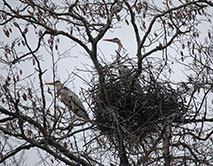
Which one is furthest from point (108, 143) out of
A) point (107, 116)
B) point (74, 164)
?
point (74, 164)

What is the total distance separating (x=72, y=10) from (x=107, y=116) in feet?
9.27

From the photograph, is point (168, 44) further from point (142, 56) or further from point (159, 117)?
point (159, 117)

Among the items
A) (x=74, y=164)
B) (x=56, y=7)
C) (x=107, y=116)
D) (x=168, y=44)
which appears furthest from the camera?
(x=56, y=7)

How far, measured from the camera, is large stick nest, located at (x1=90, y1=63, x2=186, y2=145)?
228 inches

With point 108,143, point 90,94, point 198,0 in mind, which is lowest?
point 108,143

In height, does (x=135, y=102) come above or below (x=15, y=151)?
above

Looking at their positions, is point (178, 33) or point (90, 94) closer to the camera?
point (90, 94)

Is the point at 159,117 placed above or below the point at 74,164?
above

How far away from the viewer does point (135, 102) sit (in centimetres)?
570

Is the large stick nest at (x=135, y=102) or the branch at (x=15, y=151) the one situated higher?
the large stick nest at (x=135, y=102)

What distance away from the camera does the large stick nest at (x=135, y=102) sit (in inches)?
228

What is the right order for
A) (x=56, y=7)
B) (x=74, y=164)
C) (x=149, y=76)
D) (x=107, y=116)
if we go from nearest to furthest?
(x=74, y=164)
(x=107, y=116)
(x=149, y=76)
(x=56, y=7)

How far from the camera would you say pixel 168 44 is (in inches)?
260

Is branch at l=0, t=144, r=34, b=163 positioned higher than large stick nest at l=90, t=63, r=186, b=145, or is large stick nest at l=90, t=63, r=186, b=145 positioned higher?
large stick nest at l=90, t=63, r=186, b=145
